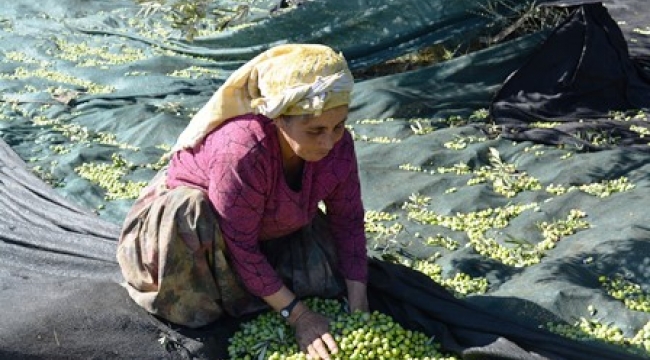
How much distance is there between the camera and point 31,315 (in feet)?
9.98

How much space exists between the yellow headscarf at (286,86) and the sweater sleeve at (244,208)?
150 mm

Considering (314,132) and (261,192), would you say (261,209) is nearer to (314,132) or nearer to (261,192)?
(261,192)

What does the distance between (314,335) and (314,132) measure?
641 millimetres

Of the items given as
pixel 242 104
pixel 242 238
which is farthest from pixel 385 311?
pixel 242 104

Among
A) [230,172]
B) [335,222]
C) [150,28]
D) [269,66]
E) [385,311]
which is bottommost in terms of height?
[150,28]

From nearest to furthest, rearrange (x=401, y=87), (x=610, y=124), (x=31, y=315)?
1. (x=31, y=315)
2. (x=610, y=124)
3. (x=401, y=87)

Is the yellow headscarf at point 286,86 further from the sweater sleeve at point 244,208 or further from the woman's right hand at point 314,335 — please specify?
the woman's right hand at point 314,335

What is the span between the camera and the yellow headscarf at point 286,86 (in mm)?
2797

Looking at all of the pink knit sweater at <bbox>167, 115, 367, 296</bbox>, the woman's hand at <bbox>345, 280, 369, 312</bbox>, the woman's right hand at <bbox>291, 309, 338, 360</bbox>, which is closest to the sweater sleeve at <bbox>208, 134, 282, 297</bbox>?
the pink knit sweater at <bbox>167, 115, 367, 296</bbox>

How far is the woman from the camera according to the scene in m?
2.86

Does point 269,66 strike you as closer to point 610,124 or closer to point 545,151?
point 545,151

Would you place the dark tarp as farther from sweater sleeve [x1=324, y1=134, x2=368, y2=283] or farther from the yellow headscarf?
the yellow headscarf

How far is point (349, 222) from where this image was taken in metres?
3.23

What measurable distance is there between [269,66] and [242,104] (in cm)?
16
